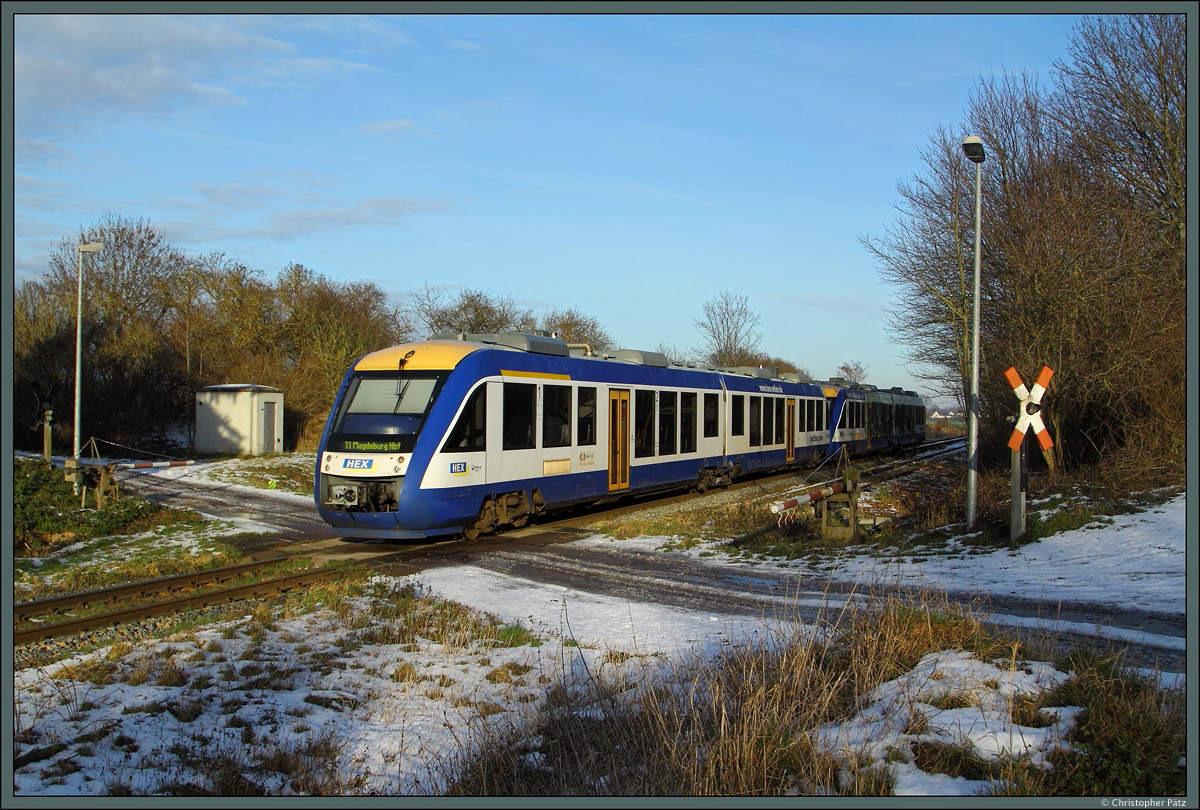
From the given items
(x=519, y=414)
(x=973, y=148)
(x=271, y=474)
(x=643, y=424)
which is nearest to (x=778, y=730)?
(x=519, y=414)

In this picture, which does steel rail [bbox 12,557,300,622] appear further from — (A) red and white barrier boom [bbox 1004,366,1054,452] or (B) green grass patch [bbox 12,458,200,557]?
(A) red and white barrier boom [bbox 1004,366,1054,452]

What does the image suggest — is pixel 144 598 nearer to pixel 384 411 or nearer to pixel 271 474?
pixel 384 411

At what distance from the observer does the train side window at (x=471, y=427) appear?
12.4 meters

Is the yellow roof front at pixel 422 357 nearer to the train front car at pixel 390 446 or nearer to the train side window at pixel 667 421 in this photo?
the train front car at pixel 390 446

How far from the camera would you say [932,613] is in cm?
645

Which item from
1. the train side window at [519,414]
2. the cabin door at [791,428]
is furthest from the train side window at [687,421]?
the cabin door at [791,428]

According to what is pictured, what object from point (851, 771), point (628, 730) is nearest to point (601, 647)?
point (628, 730)

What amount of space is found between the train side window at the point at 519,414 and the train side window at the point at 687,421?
6150 millimetres

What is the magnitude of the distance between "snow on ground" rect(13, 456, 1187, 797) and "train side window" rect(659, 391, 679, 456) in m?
8.95

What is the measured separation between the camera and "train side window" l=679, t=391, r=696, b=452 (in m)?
19.7

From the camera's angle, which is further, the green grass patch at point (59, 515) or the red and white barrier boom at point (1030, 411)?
the green grass patch at point (59, 515)

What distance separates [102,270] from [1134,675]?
4062 cm

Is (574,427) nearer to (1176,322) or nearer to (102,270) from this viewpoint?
(1176,322)

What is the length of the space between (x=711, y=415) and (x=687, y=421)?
Answer: 148 centimetres
